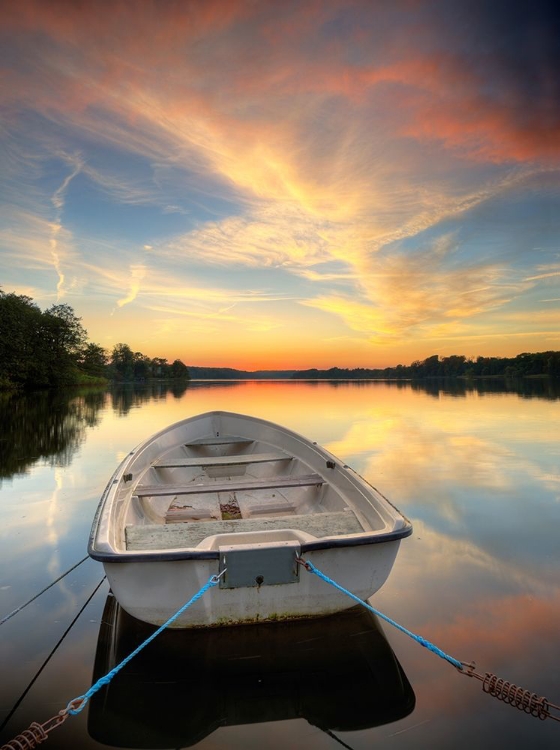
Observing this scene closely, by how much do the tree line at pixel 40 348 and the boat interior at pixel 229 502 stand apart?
34.2 meters

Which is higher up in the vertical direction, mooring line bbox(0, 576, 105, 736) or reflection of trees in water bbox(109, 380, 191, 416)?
mooring line bbox(0, 576, 105, 736)

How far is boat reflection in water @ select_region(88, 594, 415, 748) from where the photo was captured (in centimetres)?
233

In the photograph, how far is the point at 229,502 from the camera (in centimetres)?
A: 527

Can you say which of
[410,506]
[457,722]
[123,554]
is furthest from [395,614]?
[410,506]

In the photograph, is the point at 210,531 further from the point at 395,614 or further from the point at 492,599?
the point at 492,599

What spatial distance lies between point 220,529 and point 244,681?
1.11 m

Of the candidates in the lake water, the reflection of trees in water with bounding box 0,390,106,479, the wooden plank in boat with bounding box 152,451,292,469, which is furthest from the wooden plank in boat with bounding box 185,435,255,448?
the reflection of trees in water with bounding box 0,390,106,479

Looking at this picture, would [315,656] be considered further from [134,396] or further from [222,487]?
[134,396]

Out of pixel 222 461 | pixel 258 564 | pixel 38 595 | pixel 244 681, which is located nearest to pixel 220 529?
pixel 258 564

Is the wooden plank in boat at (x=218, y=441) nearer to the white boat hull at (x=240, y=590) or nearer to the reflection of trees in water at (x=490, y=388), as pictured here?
the white boat hull at (x=240, y=590)

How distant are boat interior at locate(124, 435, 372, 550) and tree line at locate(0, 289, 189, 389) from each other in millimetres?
34194

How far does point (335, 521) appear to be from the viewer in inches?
146

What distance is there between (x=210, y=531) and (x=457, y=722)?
1.96 meters

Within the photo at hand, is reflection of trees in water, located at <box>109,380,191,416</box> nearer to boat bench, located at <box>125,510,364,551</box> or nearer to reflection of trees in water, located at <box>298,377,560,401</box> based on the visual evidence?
boat bench, located at <box>125,510,364,551</box>
